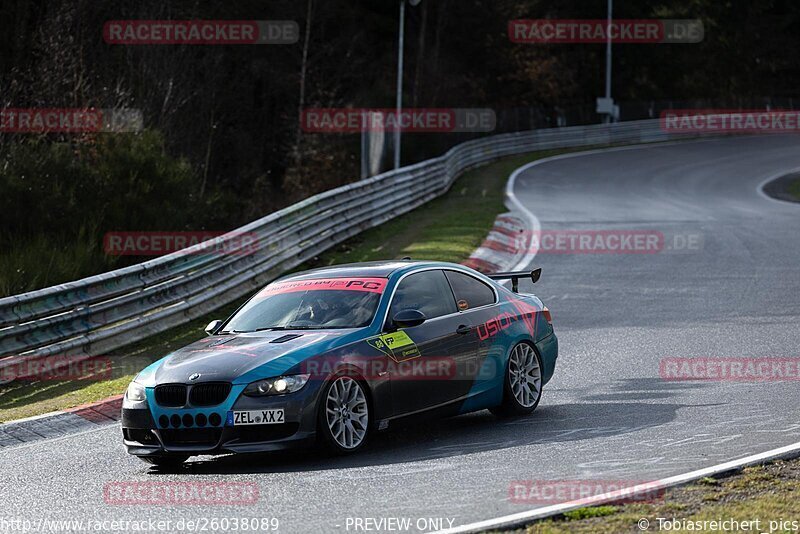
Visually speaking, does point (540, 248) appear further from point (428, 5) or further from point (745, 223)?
point (428, 5)

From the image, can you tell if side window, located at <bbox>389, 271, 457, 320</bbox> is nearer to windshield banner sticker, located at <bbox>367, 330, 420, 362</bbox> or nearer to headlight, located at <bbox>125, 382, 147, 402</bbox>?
windshield banner sticker, located at <bbox>367, 330, 420, 362</bbox>

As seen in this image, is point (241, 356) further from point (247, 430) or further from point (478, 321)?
point (478, 321)

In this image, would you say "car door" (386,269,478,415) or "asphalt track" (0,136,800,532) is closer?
"asphalt track" (0,136,800,532)

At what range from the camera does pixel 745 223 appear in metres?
26.9

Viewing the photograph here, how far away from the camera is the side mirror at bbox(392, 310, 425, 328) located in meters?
9.82

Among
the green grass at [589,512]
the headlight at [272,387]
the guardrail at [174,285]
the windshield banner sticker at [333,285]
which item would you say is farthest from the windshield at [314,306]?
the guardrail at [174,285]

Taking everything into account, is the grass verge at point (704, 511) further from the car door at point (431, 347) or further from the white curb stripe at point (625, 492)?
the car door at point (431, 347)

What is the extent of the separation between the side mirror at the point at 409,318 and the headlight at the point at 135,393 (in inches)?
80.1

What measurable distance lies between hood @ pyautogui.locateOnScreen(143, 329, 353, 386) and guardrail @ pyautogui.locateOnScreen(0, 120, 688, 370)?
3.87 metres

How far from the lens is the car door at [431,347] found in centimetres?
982

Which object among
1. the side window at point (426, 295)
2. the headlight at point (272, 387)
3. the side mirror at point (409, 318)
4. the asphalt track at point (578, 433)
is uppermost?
the side window at point (426, 295)

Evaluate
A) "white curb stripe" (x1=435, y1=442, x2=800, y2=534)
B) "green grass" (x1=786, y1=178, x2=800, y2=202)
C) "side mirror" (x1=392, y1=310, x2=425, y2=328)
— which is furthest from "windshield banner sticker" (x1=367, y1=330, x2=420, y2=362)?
"green grass" (x1=786, y1=178, x2=800, y2=202)

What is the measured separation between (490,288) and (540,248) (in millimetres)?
11729

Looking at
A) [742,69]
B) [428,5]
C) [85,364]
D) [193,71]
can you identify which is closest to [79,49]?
[193,71]
